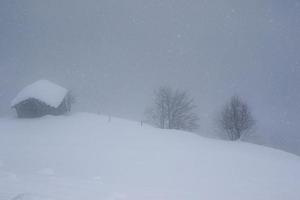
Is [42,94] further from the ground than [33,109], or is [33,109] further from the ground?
[42,94]

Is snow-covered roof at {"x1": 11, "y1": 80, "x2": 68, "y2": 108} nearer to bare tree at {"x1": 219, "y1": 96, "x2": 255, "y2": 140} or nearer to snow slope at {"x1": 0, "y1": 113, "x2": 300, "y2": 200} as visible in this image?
snow slope at {"x1": 0, "y1": 113, "x2": 300, "y2": 200}

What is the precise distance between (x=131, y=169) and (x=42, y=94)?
26.0m

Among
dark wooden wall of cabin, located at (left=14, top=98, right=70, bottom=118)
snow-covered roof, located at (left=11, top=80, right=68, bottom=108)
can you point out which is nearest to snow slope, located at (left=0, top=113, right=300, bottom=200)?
dark wooden wall of cabin, located at (left=14, top=98, right=70, bottom=118)

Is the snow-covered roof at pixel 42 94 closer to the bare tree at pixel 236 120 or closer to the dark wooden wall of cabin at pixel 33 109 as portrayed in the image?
the dark wooden wall of cabin at pixel 33 109

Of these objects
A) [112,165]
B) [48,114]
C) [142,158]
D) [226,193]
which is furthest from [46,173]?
[48,114]

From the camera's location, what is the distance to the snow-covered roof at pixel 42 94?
37062mm

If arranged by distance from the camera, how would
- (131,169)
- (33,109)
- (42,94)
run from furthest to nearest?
1. (42,94)
2. (33,109)
3. (131,169)

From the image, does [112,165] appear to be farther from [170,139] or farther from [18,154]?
[170,139]

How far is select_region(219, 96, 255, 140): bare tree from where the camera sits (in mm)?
44000

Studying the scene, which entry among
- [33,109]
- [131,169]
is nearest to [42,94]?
[33,109]

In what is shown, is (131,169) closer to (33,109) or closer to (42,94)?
(33,109)

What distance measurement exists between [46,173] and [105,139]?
35.0 feet

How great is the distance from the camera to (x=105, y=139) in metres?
23.2

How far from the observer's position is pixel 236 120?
44156 mm
